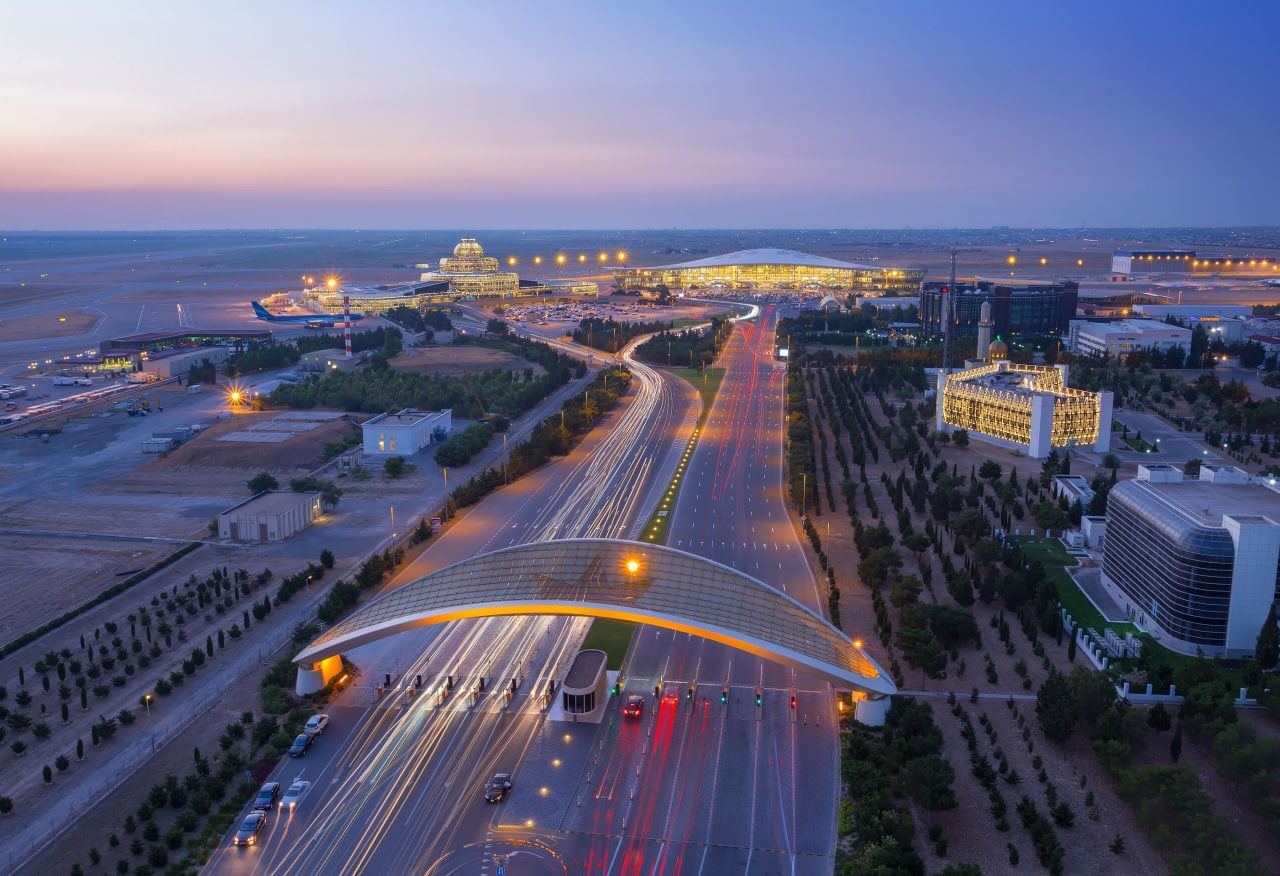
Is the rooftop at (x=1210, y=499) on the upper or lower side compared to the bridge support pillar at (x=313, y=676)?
upper

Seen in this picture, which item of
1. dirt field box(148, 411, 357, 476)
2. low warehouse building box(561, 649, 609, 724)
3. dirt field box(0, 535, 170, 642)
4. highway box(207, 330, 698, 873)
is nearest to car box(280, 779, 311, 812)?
highway box(207, 330, 698, 873)

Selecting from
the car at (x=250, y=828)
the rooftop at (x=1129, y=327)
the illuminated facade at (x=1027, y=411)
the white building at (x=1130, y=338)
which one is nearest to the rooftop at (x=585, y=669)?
the car at (x=250, y=828)

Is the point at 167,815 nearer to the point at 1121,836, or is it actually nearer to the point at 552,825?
the point at 552,825

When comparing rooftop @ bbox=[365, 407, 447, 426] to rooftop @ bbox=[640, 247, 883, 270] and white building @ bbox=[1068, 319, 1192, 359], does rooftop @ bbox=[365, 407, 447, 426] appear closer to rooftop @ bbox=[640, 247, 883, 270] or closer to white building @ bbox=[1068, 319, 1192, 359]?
white building @ bbox=[1068, 319, 1192, 359]

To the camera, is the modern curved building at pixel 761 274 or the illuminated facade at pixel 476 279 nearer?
the illuminated facade at pixel 476 279

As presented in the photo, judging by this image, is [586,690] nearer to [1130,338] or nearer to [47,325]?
[1130,338]

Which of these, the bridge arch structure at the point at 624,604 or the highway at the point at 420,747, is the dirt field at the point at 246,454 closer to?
the highway at the point at 420,747

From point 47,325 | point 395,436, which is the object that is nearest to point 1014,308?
point 395,436
